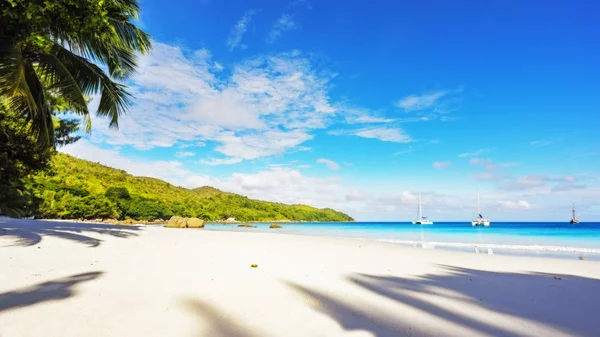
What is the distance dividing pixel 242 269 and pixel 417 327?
3139mm

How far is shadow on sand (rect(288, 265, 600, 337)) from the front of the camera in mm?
3174

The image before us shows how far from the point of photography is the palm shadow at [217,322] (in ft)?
8.73

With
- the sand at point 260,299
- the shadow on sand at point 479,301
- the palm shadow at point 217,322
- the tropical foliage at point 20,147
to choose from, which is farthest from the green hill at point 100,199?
the shadow on sand at point 479,301

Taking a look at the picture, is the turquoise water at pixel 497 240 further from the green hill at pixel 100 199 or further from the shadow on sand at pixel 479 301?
the green hill at pixel 100 199

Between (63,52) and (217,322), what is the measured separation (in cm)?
859

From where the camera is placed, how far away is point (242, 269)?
5277 millimetres

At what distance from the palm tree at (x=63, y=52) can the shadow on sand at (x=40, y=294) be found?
4.00 metres

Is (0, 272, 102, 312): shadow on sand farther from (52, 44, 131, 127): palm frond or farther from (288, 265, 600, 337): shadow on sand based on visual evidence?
(52, 44, 131, 127): palm frond

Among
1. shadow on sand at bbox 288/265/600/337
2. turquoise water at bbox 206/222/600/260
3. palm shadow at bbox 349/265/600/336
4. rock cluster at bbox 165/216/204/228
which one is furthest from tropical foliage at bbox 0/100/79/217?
turquoise water at bbox 206/222/600/260

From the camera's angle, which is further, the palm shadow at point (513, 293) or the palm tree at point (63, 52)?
the palm tree at point (63, 52)

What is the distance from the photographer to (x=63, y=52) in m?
7.80

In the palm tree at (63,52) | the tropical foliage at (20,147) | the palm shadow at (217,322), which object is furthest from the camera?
the tropical foliage at (20,147)

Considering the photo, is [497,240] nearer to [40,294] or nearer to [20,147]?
[40,294]

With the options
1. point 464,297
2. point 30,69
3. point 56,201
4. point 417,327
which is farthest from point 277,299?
point 56,201
